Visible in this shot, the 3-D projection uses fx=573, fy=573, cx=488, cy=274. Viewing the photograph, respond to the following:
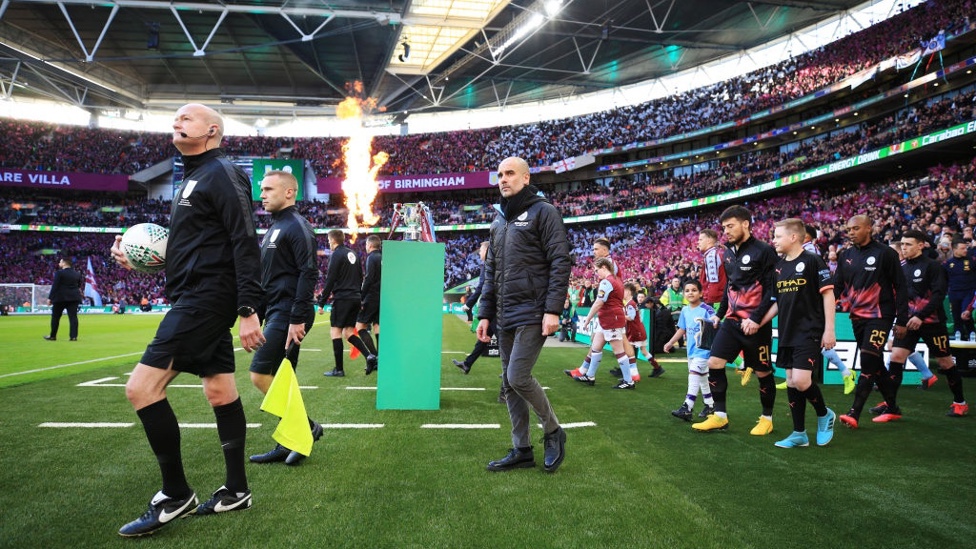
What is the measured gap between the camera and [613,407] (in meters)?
6.72

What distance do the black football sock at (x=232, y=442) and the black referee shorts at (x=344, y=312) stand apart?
5341mm

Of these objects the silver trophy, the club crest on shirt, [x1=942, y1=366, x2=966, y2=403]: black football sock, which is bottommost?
[x1=942, y1=366, x2=966, y2=403]: black football sock

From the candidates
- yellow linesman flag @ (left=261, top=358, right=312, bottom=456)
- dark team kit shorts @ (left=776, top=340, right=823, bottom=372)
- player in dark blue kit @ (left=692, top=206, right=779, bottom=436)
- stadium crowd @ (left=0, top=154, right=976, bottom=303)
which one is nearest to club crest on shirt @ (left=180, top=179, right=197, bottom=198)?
yellow linesman flag @ (left=261, top=358, right=312, bottom=456)

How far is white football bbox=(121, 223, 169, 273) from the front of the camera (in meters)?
3.18

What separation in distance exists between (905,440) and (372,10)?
105 ft

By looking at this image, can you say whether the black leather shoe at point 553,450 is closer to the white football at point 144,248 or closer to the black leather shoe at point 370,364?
the white football at point 144,248

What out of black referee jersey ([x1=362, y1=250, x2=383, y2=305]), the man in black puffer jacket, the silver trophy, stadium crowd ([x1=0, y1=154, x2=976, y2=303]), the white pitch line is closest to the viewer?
the man in black puffer jacket

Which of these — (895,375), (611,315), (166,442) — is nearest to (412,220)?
(611,315)

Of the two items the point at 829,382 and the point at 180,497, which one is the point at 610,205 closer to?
the point at 829,382

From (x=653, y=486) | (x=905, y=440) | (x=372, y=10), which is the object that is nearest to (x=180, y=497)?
(x=653, y=486)

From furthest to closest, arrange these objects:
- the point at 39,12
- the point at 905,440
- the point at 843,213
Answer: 1. the point at 39,12
2. the point at 843,213
3. the point at 905,440

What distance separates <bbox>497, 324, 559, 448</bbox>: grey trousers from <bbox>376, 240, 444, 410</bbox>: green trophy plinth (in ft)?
6.95

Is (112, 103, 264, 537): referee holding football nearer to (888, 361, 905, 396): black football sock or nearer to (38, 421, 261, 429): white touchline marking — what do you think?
(38, 421, 261, 429): white touchline marking

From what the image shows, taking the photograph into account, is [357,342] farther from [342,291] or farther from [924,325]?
[924,325]
